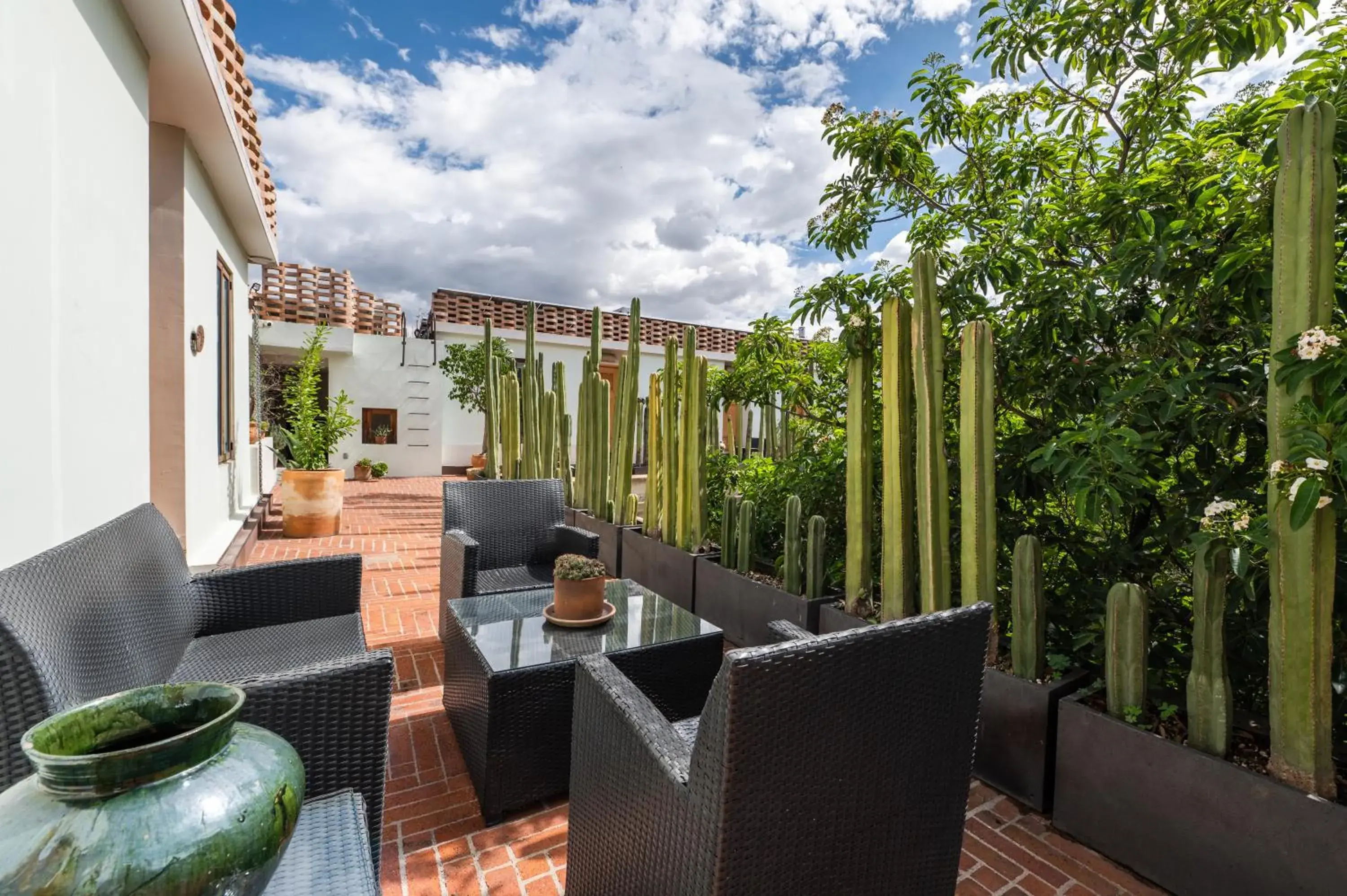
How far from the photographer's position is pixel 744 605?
3.60 meters

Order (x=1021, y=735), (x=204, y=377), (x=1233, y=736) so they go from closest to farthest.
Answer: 1. (x=1233, y=736)
2. (x=1021, y=735)
3. (x=204, y=377)

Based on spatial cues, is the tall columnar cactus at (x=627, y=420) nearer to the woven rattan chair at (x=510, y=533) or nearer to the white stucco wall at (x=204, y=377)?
the woven rattan chair at (x=510, y=533)

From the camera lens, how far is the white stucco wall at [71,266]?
1.93 m

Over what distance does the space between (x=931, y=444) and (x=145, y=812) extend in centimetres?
255

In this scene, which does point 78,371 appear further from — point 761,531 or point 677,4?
point 677,4

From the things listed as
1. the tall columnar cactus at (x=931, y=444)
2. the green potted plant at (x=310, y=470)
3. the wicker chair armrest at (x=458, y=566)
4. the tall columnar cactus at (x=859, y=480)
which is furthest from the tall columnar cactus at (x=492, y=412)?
the tall columnar cactus at (x=931, y=444)

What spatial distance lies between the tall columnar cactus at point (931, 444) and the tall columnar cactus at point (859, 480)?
0.45 metres

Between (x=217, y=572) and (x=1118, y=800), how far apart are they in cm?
341

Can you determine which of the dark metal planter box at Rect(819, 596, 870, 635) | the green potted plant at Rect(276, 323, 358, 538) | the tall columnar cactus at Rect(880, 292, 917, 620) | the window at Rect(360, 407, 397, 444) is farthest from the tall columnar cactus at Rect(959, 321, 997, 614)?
the window at Rect(360, 407, 397, 444)

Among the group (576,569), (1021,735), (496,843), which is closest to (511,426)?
(576,569)

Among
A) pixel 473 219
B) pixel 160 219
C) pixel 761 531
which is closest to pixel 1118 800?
pixel 761 531

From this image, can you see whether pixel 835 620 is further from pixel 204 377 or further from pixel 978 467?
pixel 204 377

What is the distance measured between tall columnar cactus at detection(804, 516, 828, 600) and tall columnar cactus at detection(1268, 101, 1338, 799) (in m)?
1.74

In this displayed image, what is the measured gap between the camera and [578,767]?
175 centimetres
